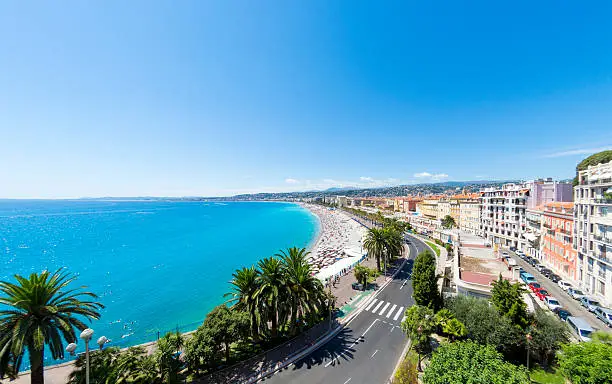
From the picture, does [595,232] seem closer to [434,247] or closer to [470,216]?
[434,247]

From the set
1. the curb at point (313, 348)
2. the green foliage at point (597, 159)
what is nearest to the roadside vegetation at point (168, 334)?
the curb at point (313, 348)

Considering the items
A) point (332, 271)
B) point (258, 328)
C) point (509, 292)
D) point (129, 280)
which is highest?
point (509, 292)

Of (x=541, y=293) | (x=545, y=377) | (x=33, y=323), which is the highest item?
(x=33, y=323)

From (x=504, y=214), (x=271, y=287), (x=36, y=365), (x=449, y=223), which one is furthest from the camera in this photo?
(x=449, y=223)

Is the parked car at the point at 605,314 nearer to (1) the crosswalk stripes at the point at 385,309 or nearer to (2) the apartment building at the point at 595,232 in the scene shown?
(2) the apartment building at the point at 595,232

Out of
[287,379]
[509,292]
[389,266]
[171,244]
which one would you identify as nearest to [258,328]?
[287,379]

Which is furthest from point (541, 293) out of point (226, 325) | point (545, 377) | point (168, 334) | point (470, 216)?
point (470, 216)

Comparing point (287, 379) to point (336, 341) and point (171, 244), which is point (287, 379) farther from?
point (171, 244)
